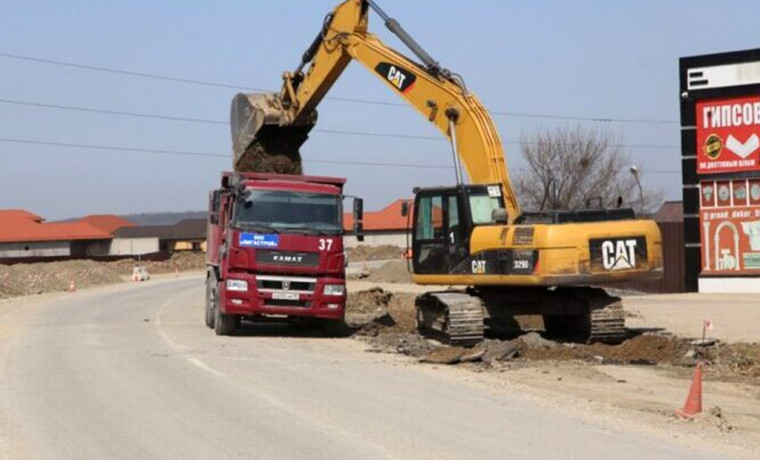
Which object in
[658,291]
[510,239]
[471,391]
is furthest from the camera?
[658,291]

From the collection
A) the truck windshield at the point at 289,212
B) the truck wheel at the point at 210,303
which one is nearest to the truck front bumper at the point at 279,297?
the truck windshield at the point at 289,212

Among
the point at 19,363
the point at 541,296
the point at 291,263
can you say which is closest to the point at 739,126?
the point at 541,296

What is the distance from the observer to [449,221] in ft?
57.2

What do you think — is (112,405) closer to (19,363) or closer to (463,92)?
(19,363)

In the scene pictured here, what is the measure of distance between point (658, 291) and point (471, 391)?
2433 cm

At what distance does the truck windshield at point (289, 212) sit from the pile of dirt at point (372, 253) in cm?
7099

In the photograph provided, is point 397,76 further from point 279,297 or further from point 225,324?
point 225,324

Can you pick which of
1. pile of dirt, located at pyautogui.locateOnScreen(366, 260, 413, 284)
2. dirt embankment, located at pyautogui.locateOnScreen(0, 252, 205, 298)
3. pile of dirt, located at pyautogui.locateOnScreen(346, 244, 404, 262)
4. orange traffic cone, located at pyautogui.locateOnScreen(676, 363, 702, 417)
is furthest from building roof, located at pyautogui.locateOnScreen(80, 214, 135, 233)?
orange traffic cone, located at pyautogui.locateOnScreen(676, 363, 702, 417)

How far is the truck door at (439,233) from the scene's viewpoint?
56.4ft

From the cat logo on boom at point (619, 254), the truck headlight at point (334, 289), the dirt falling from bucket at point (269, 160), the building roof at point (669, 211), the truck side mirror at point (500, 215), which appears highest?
the building roof at point (669, 211)

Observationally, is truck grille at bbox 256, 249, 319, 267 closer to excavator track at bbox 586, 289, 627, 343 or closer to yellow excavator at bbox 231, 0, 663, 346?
yellow excavator at bbox 231, 0, 663, 346

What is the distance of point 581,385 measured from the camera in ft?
41.7

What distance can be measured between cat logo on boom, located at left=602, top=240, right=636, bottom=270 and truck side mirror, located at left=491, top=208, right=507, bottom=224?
1.74 meters

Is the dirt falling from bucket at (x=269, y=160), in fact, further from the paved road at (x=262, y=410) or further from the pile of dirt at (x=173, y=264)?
the pile of dirt at (x=173, y=264)
